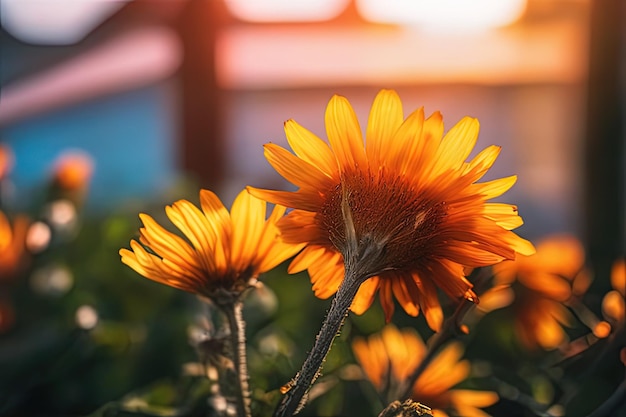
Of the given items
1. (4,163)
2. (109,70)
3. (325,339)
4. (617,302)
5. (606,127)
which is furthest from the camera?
(109,70)

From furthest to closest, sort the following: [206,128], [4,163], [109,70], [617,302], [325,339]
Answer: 1. [109,70]
2. [206,128]
3. [4,163]
4. [617,302]
5. [325,339]

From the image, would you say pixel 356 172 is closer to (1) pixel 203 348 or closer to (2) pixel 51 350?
(1) pixel 203 348

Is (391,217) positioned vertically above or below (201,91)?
above

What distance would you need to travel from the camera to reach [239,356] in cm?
21

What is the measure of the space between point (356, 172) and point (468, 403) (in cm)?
12

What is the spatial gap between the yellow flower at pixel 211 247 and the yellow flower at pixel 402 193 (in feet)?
0.06

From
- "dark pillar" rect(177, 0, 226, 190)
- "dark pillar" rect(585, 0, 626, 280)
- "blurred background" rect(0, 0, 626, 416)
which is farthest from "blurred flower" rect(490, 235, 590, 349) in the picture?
"dark pillar" rect(177, 0, 226, 190)

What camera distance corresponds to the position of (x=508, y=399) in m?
0.26

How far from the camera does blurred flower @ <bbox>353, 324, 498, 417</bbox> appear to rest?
0.85 feet

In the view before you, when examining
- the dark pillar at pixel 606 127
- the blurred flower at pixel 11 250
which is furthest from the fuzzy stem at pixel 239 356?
the dark pillar at pixel 606 127

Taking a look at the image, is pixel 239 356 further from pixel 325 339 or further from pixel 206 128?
pixel 206 128

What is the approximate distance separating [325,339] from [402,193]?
4cm

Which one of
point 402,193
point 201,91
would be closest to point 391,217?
point 402,193

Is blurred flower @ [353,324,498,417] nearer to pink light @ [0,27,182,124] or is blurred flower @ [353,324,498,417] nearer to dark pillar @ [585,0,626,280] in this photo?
dark pillar @ [585,0,626,280]
